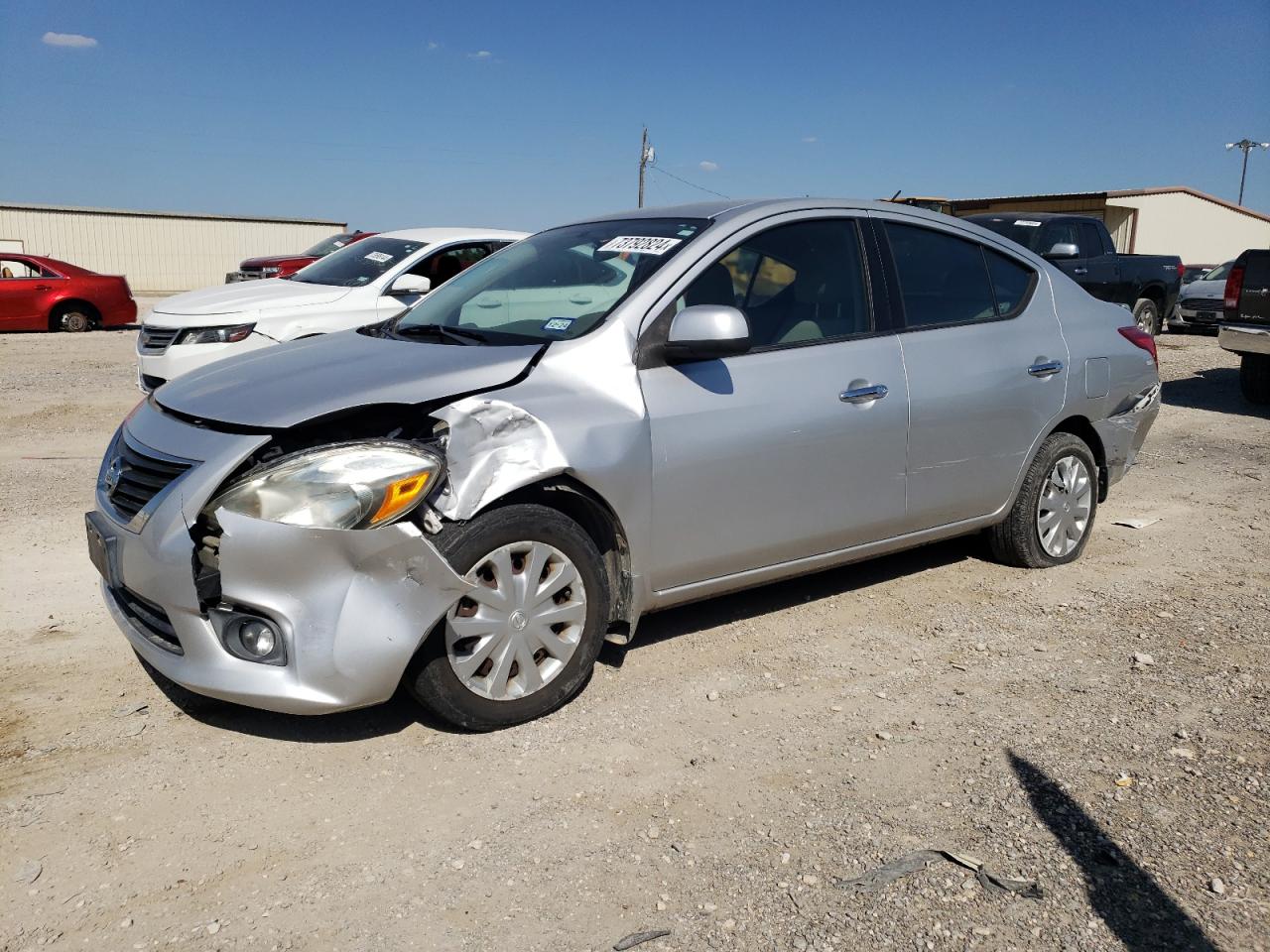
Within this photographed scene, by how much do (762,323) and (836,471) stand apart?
645 mm

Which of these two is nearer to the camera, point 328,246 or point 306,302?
point 306,302

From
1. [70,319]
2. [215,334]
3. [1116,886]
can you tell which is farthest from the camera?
[70,319]

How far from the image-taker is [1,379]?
1141 centimetres

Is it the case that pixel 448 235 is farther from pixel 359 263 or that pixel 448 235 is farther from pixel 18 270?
pixel 18 270

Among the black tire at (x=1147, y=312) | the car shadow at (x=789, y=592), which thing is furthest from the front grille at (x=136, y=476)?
the black tire at (x=1147, y=312)

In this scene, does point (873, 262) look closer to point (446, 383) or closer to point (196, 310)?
point (446, 383)

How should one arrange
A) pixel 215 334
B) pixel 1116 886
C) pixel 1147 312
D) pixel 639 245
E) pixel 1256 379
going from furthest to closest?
pixel 1147 312 < pixel 1256 379 < pixel 215 334 < pixel 639 245 < pixel 1116 886

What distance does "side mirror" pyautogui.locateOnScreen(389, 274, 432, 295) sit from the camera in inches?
335

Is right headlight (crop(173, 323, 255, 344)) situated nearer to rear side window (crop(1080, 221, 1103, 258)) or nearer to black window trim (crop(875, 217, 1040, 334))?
black window trim (crop(875, 217, 1040, 334))

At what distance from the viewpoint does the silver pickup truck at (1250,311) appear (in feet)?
33.9

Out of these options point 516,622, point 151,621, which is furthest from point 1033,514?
point 151,621

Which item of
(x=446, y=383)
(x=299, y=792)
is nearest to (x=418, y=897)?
(x=299, y=792)

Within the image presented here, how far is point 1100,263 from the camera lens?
15.2m

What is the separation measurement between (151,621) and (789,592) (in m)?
2.78
